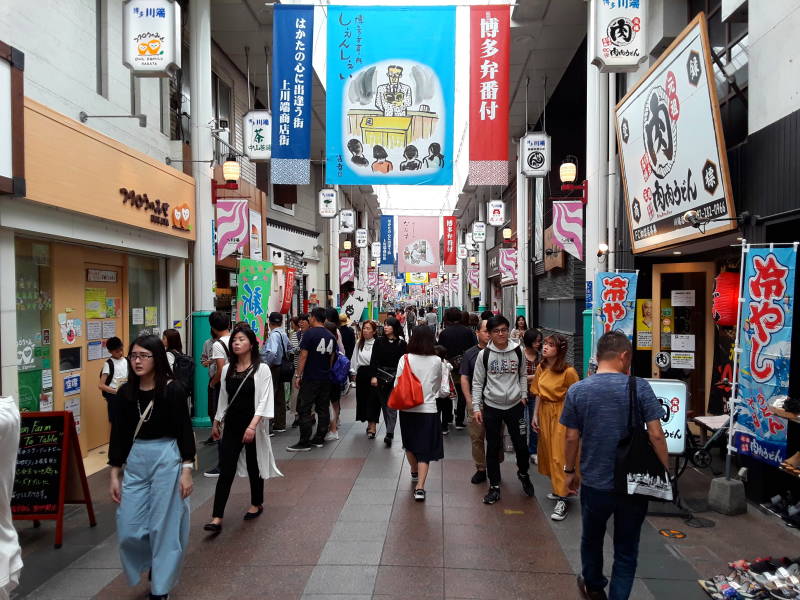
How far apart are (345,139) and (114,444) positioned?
Answer: 272 inches

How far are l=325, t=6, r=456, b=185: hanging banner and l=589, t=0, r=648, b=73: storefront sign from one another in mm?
2405

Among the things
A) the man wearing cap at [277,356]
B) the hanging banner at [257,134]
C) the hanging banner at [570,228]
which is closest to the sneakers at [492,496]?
the man wearing cap at [277,356]

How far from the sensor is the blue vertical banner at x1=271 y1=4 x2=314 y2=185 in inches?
388

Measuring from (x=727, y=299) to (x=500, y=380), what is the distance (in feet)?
9.68

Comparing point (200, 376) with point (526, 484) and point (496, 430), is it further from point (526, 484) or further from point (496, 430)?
point (526, 484)

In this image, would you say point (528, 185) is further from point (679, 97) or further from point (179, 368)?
point (179, 368)

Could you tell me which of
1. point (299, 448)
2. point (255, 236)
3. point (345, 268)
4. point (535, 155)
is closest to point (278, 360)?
point (299, 448)

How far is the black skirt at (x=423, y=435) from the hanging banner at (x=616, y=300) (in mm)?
4119

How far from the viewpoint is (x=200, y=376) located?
10023 mm

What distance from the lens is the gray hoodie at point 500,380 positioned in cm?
609

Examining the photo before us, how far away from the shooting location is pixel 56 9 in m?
7.23

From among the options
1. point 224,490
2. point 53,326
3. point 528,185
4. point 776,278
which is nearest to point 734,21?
point 776,278

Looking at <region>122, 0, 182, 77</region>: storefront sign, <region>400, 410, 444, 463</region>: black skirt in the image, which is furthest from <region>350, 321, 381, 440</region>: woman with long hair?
<region>122, 0, 182, 77</region>: storefront sign

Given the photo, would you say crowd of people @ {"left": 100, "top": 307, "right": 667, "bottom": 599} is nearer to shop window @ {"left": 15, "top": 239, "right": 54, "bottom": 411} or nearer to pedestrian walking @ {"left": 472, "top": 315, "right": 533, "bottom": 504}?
pedestrian walking @ {"left": 472, "top": 315, "right": 533, "bottom": 504}
